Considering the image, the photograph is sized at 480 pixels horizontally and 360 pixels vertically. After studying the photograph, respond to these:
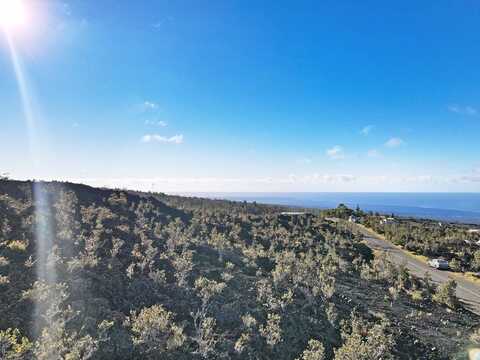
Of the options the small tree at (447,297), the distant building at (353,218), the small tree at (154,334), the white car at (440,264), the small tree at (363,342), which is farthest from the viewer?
the distant building at (353,218)

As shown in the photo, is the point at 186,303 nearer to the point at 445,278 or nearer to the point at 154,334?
the point at 154,334

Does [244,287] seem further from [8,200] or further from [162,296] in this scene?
[8,200]

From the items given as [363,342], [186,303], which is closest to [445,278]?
[363,342]

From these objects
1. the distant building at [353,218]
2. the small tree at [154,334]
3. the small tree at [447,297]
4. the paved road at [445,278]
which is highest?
the small tree at [154,334]

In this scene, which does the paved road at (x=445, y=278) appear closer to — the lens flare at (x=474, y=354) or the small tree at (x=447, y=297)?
the small tree at (x=447, y=297)

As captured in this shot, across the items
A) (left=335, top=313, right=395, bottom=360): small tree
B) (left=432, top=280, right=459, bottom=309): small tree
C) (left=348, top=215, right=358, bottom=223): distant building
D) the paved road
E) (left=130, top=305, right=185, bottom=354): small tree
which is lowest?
the paved road

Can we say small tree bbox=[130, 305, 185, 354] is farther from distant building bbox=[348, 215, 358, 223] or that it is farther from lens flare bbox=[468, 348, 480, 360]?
distant building bbox=[348, 215, 358, 223]

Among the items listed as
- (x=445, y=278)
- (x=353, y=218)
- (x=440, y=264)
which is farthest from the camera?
(x=353, y=218)

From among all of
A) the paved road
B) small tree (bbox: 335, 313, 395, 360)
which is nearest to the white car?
the paved road

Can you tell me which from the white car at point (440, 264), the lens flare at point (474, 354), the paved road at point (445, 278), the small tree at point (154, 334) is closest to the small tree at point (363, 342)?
the lens flare at point (474, 354)

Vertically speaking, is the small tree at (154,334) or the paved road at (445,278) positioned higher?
the small tree at (154,334)
